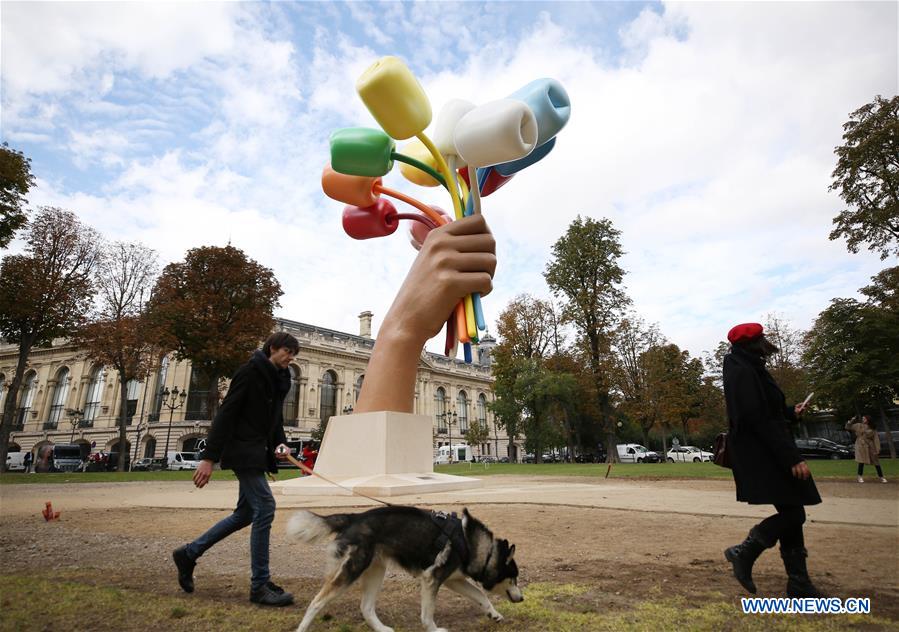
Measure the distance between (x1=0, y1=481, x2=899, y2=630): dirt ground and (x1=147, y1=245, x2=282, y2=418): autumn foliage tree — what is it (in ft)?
70.1

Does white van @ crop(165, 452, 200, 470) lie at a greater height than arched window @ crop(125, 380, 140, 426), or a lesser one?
lesser

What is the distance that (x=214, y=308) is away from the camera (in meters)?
28.6

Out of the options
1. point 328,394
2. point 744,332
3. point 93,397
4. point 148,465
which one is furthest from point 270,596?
point 93,397

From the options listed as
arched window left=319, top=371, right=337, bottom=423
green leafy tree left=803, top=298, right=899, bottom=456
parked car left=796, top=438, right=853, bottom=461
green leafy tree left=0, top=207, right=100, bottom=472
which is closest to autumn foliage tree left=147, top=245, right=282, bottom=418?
green leafy tree left=0, top=207, right=100, bottom=472

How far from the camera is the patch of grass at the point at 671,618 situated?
9.24 feet

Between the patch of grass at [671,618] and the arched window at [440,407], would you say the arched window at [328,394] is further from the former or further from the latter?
the patch of grass at [671,618]

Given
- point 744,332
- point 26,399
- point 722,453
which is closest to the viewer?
point 744,332

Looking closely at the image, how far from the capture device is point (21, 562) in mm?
4559

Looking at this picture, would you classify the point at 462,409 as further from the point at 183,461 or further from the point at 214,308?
the point at 214,308

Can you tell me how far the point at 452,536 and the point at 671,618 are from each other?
55.6 inches

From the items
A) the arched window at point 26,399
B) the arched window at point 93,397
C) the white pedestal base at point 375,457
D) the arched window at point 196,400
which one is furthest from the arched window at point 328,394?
the white pedestal base at point 375,457

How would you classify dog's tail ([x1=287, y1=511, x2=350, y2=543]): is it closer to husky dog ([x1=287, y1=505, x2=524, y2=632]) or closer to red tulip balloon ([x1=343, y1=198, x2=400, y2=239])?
husky dog ([x1=287, y1=505, x2=524, y2=632])

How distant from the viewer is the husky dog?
8.85 feet

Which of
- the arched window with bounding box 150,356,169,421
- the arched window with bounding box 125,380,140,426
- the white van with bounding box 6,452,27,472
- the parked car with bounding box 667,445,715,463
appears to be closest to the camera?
the white van with bounding box 6,452,27,472
